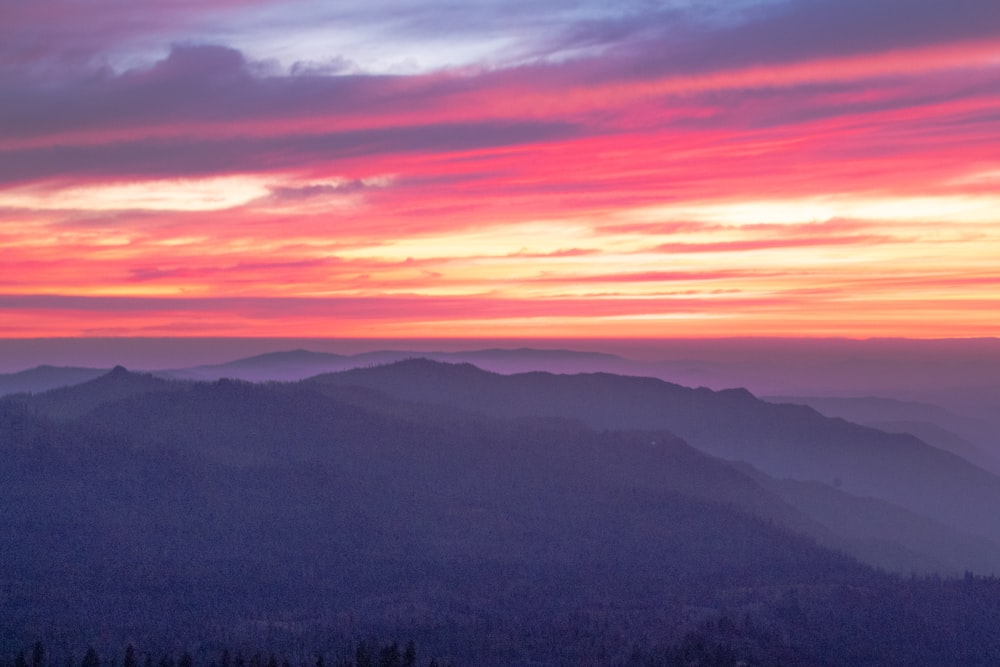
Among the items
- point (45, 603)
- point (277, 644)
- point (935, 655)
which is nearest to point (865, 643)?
point (935, 655)

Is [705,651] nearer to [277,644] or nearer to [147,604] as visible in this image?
[277,644]

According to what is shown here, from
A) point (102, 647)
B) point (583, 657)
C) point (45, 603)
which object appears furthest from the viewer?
point (45, 603)

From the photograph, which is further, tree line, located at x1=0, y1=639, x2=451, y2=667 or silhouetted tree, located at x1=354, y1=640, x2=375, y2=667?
silhouetted tree, located at x1=354, y1=640, x2=375, y2=667

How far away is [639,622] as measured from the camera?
193750 millimetres

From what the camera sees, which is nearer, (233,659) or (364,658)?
(364,658)

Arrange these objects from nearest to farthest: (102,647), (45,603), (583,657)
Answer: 1. (102,647)
2. (583,657)
3. (45,603)

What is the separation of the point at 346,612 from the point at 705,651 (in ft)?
196

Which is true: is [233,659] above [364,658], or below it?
below

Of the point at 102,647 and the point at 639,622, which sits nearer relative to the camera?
the point at 102,647

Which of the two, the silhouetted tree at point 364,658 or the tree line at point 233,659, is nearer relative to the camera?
the tree line at point 233,659

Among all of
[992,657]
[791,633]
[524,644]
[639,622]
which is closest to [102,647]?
[524,644]

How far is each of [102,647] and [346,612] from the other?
1781 inches

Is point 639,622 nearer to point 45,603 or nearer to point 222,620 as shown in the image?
point 222,620

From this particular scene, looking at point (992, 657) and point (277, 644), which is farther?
point (992, 657)
